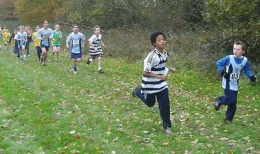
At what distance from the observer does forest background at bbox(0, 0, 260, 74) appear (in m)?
16.9

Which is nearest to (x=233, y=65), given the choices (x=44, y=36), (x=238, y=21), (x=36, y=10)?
(x=238, y=21)

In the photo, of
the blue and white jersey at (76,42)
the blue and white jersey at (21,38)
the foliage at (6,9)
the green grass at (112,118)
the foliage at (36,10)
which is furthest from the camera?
the foliage at (6,9)

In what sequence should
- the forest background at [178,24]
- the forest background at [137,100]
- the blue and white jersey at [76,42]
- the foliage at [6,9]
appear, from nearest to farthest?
the forest background at [137,100] < the forest background at [178,24] < the blue and white jersey at [76,42] < the foliage at [6,9]

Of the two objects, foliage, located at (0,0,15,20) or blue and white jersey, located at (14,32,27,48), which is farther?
foliage, located at (0,0,15,20)

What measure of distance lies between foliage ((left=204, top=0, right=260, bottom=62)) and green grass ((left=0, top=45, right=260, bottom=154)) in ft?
6.34

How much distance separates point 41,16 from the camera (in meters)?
53.8

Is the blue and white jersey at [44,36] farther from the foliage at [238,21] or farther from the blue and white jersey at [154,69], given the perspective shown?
the blue and white jersey at [154,69]

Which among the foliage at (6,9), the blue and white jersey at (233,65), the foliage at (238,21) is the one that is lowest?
the blue and white jersey at (233,65)

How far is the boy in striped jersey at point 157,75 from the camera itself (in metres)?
8.51

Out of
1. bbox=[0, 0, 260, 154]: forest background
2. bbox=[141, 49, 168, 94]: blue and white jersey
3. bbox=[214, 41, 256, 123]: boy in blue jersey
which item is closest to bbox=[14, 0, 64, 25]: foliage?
bbox=[0, 0, 260, 154]: forest background

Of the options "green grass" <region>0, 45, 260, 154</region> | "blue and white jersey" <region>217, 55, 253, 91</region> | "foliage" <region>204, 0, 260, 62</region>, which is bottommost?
"green grass" <region>0, 45, 260, 154</region>

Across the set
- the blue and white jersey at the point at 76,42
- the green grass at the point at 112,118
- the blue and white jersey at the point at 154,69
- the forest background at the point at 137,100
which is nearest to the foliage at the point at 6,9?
the forest background at the point at 137,100

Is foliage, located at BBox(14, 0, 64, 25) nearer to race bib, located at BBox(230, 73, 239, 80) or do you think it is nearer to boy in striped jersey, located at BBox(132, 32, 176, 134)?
race bib, located at BBox(230, 73, 239, 80)

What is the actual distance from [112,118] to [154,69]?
2.33 m
